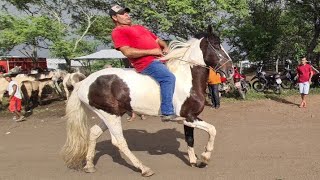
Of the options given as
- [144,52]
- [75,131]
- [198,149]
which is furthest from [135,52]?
[198,149]

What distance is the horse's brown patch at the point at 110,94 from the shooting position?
566 cm

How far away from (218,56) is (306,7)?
66.1ft

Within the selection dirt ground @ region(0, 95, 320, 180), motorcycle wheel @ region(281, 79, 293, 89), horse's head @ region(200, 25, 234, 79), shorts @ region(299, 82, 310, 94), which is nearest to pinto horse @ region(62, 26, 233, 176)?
horse's head @ region(200, 25, 234, 79)

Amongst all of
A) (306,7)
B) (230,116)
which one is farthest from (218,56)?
(306,7)

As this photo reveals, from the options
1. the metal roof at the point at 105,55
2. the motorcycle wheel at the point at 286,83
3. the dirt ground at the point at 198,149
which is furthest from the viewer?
the metal roof at the point at 105,55

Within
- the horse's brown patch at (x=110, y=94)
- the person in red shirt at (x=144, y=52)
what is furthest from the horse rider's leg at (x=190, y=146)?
the horse's brown patch at (x=110, y=94)

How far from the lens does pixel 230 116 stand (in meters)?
11.0

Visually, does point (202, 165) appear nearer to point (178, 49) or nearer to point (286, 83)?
point (178, 49)

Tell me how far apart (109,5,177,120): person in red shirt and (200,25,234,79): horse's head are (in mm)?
636

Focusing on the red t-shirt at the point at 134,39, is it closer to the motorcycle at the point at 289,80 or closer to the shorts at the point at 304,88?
the shorts at the point at 304,88

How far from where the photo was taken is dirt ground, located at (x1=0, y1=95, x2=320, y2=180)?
5613 millimetres

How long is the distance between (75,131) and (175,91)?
169 cm

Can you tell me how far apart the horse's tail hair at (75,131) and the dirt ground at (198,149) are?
25 cm

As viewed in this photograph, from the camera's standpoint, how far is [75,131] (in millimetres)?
6008
